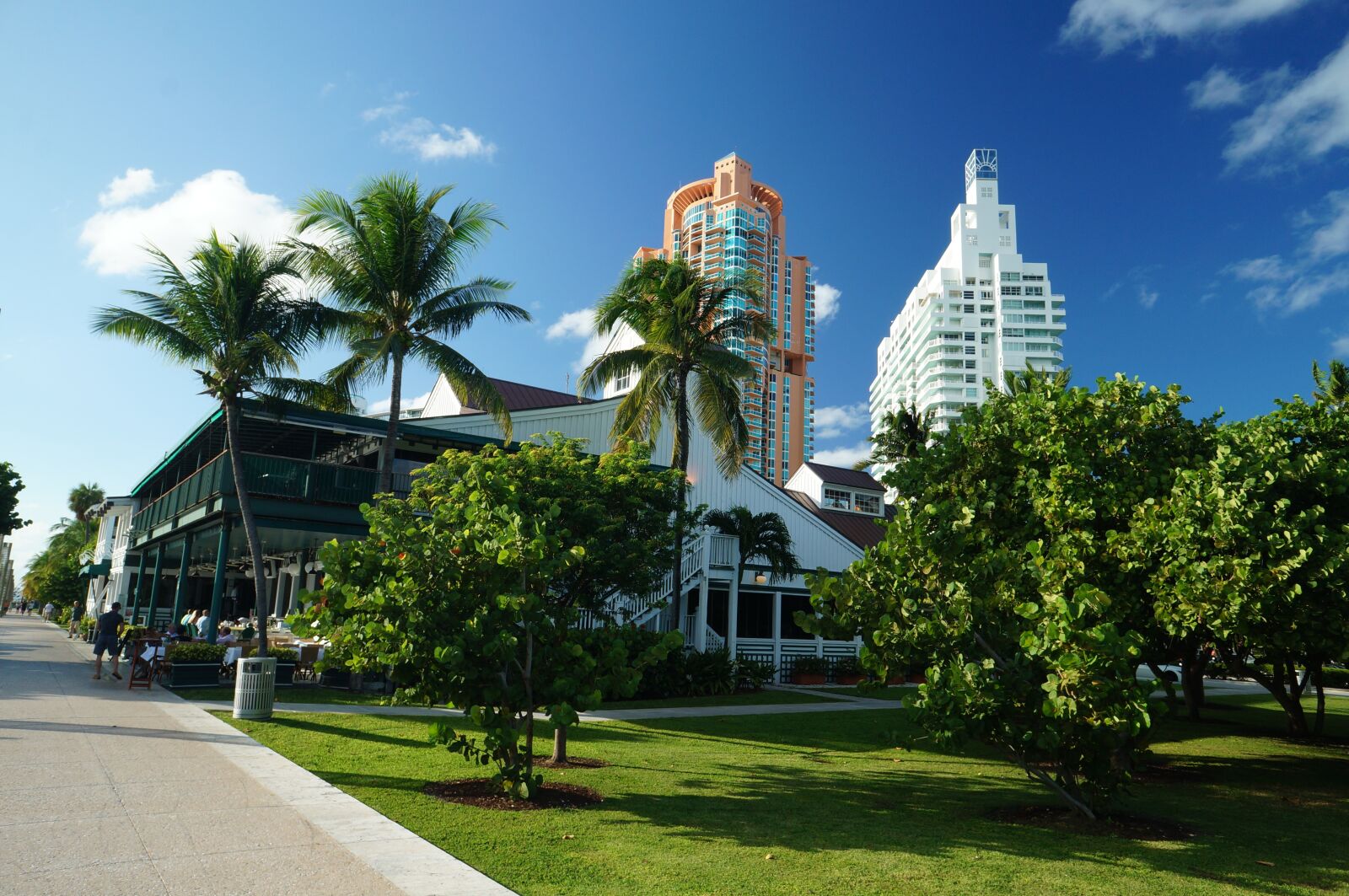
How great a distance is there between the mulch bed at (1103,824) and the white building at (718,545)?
12.2 m

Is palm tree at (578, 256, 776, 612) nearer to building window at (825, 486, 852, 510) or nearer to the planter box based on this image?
the planter box

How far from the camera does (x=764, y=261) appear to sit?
142875mm

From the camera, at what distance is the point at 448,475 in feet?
52.4

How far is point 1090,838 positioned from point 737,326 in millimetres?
14549

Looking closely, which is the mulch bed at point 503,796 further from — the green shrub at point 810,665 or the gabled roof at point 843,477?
the gabled roof at point 843,477

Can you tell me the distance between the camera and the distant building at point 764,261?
13875cm

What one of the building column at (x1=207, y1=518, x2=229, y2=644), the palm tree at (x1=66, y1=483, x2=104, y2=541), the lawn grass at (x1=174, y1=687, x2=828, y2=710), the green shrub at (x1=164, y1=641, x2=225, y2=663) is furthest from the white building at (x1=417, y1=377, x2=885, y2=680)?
the palm tree at (x1=66, y1=483, x2=104, y2=541)

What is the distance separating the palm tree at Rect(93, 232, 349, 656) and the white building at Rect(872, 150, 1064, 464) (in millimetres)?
108622

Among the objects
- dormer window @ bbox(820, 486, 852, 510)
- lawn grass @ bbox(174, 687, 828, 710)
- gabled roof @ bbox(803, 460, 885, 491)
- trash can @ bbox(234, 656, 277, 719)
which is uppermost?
gabled roof @ bbox(803, 460, 885, 491)

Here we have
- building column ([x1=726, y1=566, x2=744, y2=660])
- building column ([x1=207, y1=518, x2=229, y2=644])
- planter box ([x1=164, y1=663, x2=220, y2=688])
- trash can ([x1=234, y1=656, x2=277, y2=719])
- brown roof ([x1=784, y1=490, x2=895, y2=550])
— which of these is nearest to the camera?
trash can ([x1=234, y1=656, x2=277, y2=719])

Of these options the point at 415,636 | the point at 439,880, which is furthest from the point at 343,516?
the point at 439,880

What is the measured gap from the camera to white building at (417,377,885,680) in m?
23.6

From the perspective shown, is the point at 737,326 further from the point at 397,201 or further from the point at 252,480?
the point at 252,480

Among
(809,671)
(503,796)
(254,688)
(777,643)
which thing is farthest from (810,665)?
(503,796)
